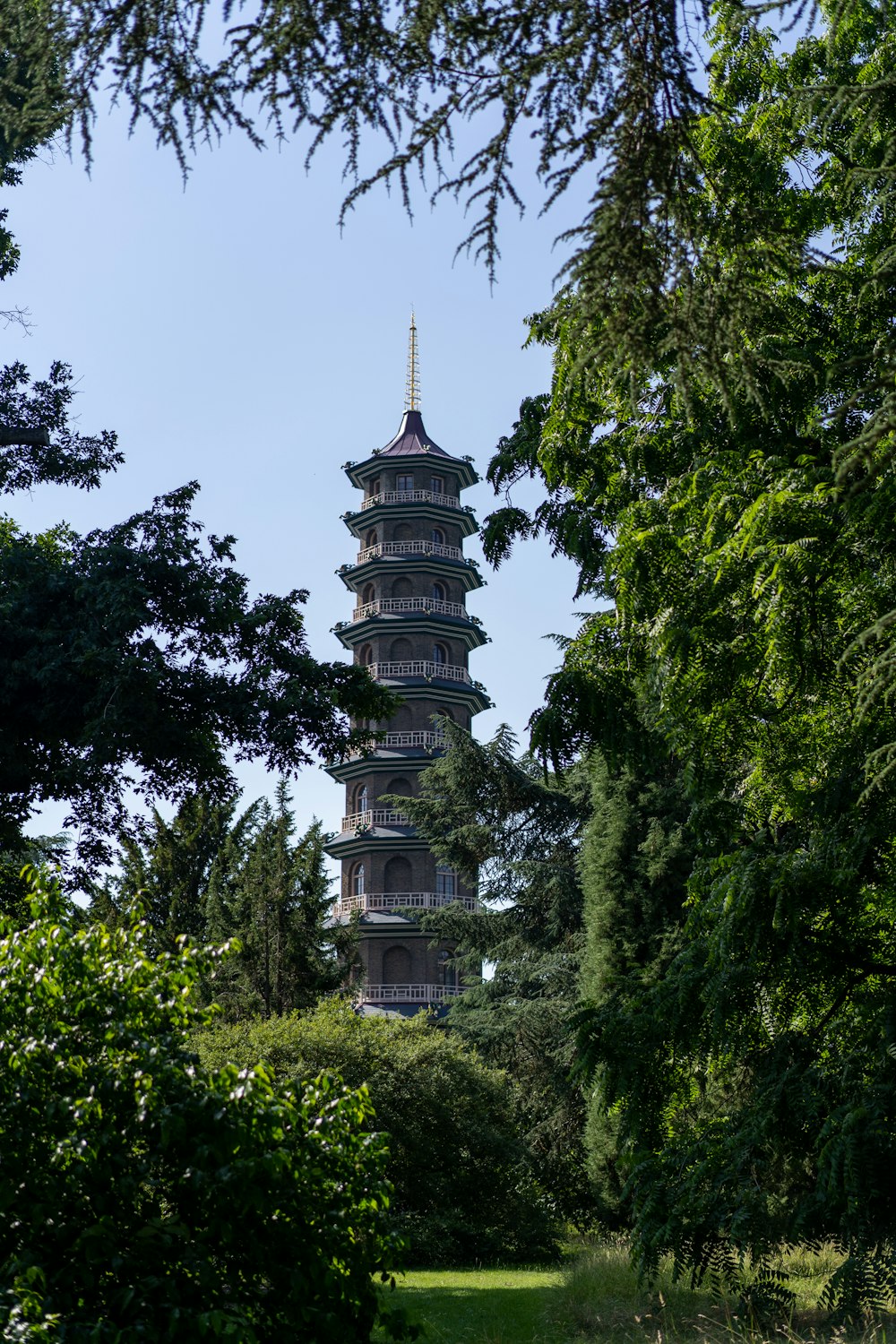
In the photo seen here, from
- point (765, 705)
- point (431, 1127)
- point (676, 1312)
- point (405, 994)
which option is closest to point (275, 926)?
point (431, 1127)

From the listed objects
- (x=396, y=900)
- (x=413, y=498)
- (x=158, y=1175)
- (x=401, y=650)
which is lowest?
(x=158, y=1175)

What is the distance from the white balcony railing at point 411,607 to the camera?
44844mm

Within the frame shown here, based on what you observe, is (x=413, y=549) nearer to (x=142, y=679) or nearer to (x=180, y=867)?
(x=180, y=867)

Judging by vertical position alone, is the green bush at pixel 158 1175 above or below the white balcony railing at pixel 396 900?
below

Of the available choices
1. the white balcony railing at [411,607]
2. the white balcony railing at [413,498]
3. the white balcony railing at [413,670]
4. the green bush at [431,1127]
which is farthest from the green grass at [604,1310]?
the white balcony railing at [413,498]

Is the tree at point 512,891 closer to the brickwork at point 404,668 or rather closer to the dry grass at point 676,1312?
the brickwork at point 404,668

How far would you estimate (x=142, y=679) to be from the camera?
14.0 metres

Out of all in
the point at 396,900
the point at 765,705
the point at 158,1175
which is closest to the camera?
the point at 158,1175

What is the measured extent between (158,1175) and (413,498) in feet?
135

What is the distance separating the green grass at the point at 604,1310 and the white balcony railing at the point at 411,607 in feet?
99.5

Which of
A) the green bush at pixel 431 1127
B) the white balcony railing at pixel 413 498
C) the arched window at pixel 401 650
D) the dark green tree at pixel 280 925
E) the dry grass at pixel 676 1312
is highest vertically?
the white balcony railing at pixel 413 498

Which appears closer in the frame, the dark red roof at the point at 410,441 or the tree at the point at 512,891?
the tree at the point at 512,891

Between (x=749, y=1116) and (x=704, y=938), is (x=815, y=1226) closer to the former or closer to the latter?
(x=749, y=1116)

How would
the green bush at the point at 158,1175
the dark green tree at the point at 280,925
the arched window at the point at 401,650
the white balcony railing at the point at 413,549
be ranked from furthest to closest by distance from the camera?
the white balcony railing at the point at 413,549, the arched window at the point at 401,650, the dark green tree at the point at 280,925, the green bush at the point at 158,1175
